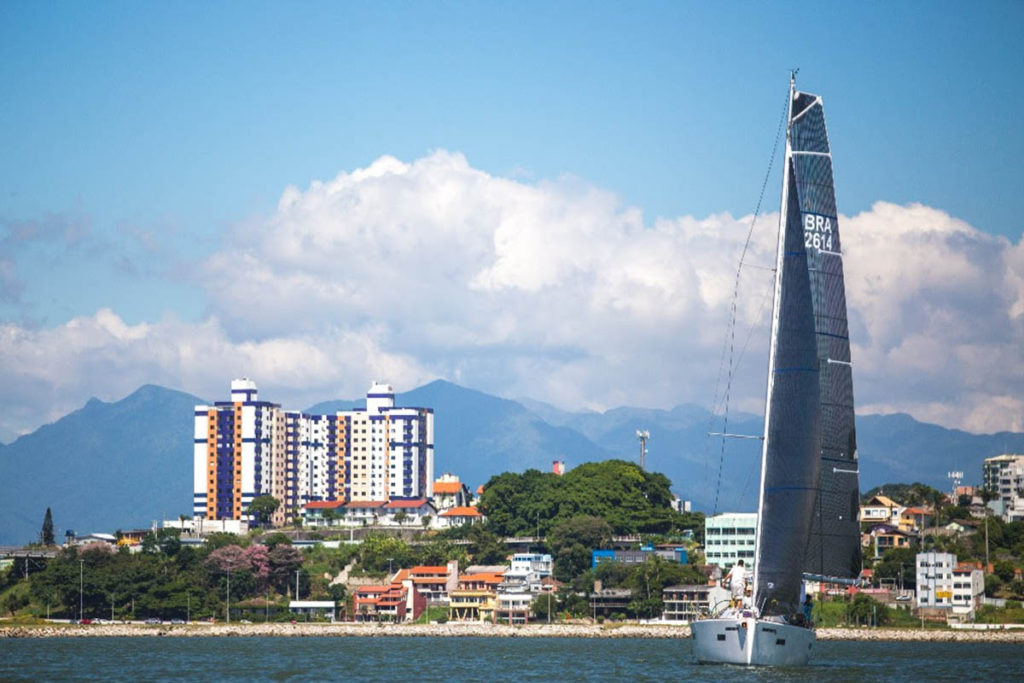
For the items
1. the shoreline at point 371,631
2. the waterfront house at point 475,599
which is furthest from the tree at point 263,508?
the shoreline at point 371,631

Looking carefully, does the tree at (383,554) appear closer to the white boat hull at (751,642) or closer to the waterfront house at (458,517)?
the waterfront house at (458,517)

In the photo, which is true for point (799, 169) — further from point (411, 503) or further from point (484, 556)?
point (411, 503)

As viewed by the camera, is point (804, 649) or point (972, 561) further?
point (972, 561)

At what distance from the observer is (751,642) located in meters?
42.1

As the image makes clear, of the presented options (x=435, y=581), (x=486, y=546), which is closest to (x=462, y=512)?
(x=486, y=546)

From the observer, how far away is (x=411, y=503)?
14175 centimetres

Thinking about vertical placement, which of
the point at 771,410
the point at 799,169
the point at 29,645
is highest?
the point at 799,169

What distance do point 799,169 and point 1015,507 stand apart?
10390 centimetres

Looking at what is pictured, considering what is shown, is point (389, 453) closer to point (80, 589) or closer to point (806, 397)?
point (80, 589)

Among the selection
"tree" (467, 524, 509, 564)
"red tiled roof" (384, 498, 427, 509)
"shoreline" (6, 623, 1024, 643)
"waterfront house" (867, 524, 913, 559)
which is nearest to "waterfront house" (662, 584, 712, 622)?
"shoreline" (6, 623, 1024, 643)

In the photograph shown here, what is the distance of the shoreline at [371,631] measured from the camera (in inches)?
3612

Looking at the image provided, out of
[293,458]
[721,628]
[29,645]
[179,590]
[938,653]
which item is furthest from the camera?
[293,458]

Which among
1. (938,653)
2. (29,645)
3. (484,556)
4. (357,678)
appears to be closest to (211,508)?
(484,556)

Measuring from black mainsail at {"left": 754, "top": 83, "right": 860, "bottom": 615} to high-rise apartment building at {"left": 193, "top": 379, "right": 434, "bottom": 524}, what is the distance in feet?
337
